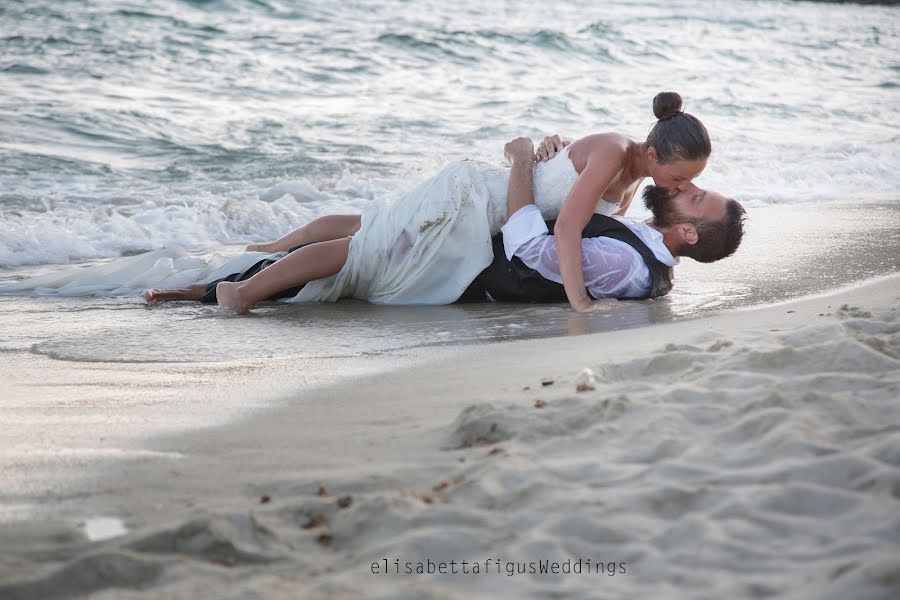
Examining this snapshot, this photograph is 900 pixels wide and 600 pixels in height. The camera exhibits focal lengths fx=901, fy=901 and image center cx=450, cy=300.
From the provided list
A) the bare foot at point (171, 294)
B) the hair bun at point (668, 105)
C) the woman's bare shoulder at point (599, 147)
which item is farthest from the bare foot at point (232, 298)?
the hair bun at point (668, 105)

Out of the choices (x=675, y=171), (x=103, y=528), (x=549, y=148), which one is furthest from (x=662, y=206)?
(x=103, y=528)

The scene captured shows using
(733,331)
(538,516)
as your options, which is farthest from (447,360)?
(538,516)

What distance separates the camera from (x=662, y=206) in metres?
4.06

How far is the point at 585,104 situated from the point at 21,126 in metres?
6.32

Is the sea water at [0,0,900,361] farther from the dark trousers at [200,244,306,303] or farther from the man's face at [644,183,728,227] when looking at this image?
the man's face at [644,183,728,227]

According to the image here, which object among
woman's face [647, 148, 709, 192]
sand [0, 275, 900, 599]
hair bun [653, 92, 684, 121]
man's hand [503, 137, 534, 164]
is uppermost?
hair bun [653, 92, 684, 121]

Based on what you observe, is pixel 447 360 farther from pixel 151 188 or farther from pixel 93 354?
pixel 151 188

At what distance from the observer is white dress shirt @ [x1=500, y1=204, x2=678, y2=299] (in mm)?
A: 4051

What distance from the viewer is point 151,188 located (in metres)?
7.27

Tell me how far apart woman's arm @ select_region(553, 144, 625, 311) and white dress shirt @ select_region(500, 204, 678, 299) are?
0.15 m

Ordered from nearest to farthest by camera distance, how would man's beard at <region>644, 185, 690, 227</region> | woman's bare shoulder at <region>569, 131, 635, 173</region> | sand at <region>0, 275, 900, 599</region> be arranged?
sand at <region>0, 275, 900, 599</region> → woman's bare shoulder at <region>569, 131, 635, 173</region> → man's beard at <region>644, 185, 690, 227</region>

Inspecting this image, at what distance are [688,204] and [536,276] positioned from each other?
0.75m

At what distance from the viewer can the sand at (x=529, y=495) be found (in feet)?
5.18

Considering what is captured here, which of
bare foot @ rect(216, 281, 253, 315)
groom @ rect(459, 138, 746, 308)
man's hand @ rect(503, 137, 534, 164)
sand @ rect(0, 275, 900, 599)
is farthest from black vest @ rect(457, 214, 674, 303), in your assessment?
sand @ rect(0, 275, 900, 599)
